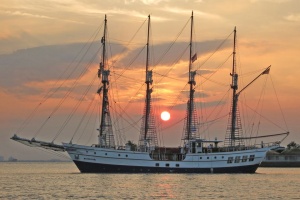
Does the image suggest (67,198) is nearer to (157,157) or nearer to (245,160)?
(157,157)

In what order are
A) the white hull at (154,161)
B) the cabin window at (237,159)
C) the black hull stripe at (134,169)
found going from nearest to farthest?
the white hull at (154,161) → the black hull stripe at (134,169) → the cabin window at (237,159)

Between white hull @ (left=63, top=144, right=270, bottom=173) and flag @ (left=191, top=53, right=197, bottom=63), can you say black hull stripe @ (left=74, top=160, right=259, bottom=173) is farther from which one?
flag @ (left=191, top=53, right=197, bottom=63)

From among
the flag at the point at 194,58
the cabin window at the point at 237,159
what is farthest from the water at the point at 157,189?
the flag at the point at 194,58

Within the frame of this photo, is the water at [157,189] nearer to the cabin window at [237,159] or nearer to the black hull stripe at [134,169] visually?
the black hull stripe at [134,169]

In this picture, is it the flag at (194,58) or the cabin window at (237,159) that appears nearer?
Answer: the flag at (194,58)

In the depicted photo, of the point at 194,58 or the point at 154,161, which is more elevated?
the point at 194,58

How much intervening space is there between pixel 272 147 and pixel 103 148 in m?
33.8

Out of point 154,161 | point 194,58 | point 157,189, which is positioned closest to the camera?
point 157,189

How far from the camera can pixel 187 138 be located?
387ft

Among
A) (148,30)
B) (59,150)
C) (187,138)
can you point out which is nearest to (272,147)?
(187,138)

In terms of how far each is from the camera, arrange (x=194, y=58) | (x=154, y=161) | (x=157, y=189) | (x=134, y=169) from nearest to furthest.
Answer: (x=157, y=189) → (x=134, y=169) → (x=154, y=161) → (x=194, y=58)

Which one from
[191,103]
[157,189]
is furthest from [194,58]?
[157,189]

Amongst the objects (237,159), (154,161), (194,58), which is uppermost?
(194,58)

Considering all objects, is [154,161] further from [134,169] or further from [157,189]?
[157,189]
